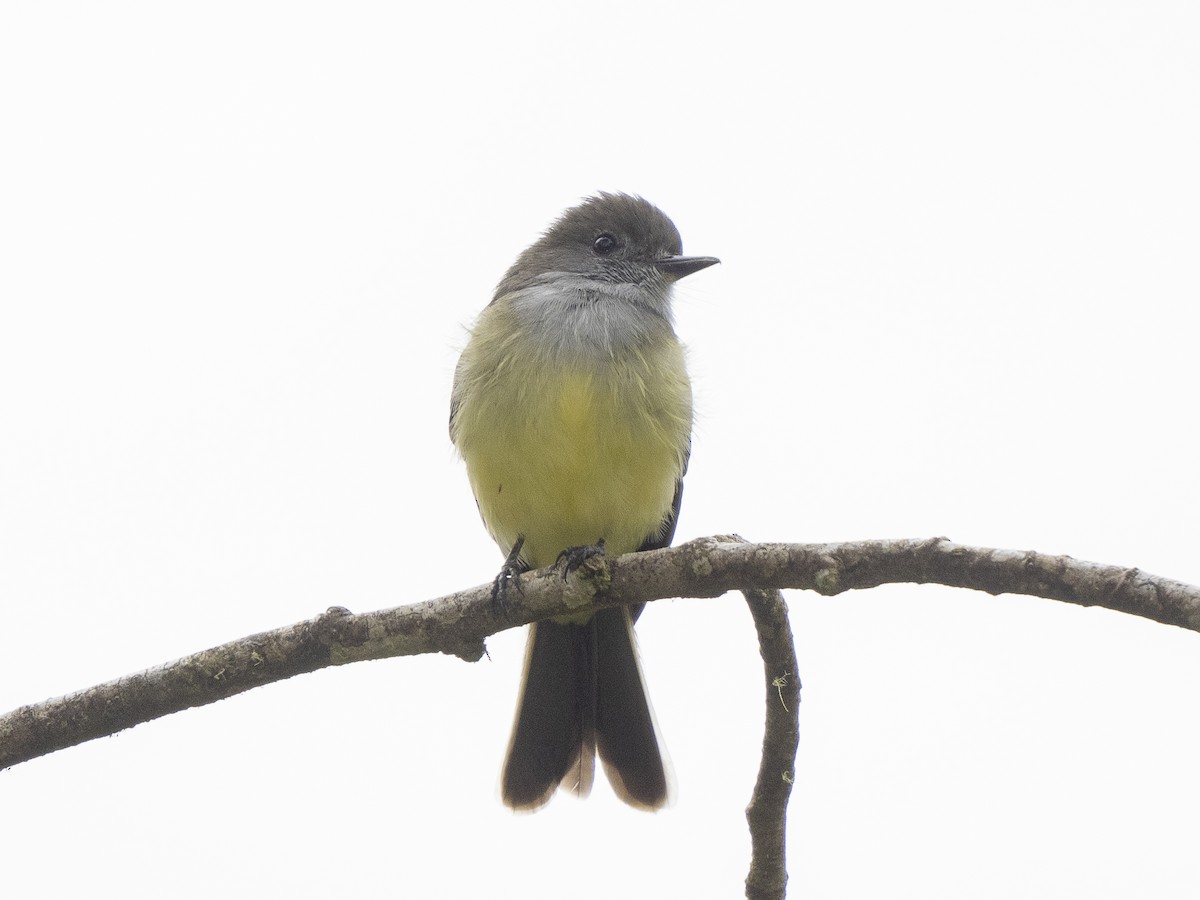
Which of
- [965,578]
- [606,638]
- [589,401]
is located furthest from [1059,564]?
[606,638]

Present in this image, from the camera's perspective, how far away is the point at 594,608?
393 cm

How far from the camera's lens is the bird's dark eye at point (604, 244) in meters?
6.06

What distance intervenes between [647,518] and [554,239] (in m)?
1.86

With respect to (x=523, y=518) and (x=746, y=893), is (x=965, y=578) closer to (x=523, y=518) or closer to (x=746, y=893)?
(x=746, y=893)

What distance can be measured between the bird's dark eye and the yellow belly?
122 centimetres

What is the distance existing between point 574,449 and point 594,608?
2.85 feet

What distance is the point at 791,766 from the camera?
341cm

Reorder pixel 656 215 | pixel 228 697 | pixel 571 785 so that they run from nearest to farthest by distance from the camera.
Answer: pixel 228 697 < pixel 571 785 < pixel 656 215

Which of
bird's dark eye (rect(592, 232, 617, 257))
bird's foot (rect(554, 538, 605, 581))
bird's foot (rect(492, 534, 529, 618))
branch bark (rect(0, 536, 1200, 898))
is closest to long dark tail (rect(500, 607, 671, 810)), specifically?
bird's foot (rect(492, 534, 529, 618))

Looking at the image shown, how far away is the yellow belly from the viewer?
4.66 meters

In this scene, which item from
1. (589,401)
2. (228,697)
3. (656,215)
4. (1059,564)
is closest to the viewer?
(1059,564)

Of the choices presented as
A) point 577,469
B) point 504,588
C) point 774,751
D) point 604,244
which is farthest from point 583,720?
point 604,244

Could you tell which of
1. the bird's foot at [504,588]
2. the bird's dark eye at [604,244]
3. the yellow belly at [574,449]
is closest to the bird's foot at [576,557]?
the bird's foot at [504,588]

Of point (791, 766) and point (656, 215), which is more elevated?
point (656, 215)
